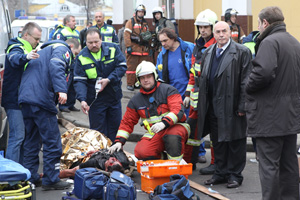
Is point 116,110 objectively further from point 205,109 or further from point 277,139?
point 277,139

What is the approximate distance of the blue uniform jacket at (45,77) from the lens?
7004 millimetres

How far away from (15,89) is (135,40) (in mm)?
6587

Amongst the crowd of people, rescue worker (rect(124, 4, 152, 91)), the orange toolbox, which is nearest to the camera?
the crowd of people

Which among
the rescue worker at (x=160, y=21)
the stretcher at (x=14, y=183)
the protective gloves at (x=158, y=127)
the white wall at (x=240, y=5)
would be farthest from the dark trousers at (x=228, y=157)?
the white wall at (x=240, y=5)

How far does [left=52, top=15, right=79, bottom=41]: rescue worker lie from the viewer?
13594mm

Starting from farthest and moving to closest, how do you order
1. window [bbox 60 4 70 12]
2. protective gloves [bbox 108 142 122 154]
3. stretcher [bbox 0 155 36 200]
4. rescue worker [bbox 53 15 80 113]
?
window [bbox 60 4 70 12], rescue worker [bbox 53 15 80 113], protective gloves [bbox 108 142 122 154], stretcher [bbox 0 155 36 200]

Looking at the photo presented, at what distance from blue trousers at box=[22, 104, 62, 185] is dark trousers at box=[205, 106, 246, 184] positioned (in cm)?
187

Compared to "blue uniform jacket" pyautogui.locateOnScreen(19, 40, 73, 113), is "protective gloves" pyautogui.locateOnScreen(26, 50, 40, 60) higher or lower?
higher

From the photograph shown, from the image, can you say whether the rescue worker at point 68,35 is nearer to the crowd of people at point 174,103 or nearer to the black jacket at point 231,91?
the crowd of people at point 174,103

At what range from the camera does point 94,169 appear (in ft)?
23.0

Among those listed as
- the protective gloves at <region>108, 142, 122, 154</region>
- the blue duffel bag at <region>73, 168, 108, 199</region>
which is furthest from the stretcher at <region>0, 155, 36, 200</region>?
the protective gloves at <region>108, 142, 122, 154</region>

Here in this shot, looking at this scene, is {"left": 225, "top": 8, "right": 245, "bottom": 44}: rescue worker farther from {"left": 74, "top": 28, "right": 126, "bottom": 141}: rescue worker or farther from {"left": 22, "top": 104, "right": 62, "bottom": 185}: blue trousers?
{"left": 22, "top": 104, "right": 62, "bottom": 185}: blue trousers

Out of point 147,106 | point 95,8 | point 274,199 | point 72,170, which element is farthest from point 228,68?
point 95,8

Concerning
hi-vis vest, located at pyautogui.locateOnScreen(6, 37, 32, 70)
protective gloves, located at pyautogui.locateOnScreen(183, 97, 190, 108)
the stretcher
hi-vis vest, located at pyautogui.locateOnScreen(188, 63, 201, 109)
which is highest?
hi-vis vest, located at pyautogui.locateOnScreen(6, 37, 32, 70)
